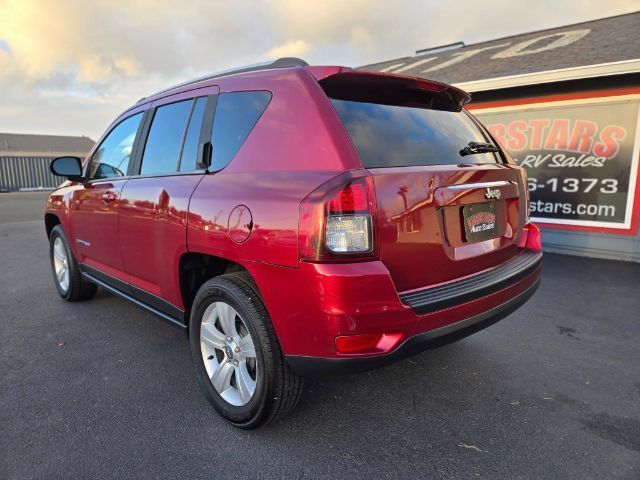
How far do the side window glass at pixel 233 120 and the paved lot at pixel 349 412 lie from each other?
4.91ft

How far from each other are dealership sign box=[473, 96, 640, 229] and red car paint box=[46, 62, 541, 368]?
519 cm

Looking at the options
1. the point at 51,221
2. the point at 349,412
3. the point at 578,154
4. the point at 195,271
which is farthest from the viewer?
the point at 578,154

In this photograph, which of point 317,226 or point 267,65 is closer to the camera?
point 317,226

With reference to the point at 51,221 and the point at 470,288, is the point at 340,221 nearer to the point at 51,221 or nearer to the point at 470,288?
the point at 470,288

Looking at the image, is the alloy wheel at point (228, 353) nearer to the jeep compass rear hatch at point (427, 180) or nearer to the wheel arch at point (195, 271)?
the wheel arch at point (195, 271)

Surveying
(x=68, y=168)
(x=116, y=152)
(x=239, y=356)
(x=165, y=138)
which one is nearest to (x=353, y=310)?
(x=239, y=356)

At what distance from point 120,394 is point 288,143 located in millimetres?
1912

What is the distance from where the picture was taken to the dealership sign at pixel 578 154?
6613 millimetres

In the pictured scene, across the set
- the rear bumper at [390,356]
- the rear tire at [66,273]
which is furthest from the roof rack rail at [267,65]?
the rear tire at [66,273]

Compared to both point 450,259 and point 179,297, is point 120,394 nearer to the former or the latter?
point 179,297

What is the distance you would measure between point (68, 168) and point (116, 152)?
0.72m

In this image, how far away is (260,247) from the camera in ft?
6.64

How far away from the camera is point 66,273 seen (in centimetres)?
453

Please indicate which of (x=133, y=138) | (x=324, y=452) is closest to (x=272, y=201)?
(x=324, y=452)
